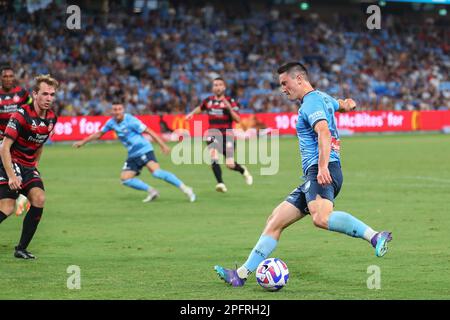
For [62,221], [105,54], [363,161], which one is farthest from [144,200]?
[105,54]

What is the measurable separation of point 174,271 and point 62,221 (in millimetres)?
5502

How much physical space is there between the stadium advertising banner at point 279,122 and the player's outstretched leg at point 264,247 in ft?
90.9

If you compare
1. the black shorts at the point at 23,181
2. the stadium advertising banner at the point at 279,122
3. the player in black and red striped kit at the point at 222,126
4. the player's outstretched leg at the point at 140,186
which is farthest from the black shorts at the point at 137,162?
the stadium advertising banner at the point at 279,122

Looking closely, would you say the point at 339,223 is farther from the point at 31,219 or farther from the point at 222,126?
the point at 222,126

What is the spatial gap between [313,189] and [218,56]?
39104mm

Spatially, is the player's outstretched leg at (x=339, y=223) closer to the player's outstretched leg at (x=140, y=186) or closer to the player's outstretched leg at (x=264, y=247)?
the player's outstretched leg at (x=264, y=247)

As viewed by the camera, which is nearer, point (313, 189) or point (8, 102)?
point (313, 189)

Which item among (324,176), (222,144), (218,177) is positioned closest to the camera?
(324,176)

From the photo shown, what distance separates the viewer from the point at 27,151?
431 inches

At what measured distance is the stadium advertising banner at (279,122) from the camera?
122 ft

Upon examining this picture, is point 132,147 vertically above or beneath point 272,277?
above

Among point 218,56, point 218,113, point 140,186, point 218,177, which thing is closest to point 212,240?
point 140,186

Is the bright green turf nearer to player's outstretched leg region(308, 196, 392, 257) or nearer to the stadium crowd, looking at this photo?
player's outstretched leg region(308, 196, 392, 257)

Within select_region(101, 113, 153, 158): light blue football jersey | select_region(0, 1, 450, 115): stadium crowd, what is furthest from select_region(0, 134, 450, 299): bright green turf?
select_region(0, 1, 450, 115): stadium crowd
